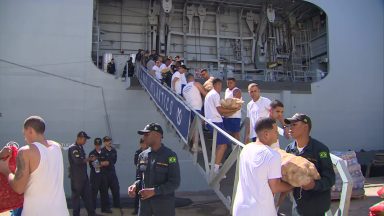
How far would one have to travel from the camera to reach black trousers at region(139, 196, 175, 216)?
365 cm

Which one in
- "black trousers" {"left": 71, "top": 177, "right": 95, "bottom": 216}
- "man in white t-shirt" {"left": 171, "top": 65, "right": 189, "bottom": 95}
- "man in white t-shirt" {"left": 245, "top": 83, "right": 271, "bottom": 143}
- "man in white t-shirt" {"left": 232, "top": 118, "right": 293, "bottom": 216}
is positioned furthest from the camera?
"man in white t-shirt" {"left": 171, "top": 65, "right": 189, "bottom": 95}

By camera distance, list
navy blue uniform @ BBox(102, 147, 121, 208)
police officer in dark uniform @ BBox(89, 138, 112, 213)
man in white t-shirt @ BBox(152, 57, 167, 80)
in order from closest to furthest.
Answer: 1. police officer in dark uniform @ BBox(89, 138, 112, 213)
2. navy blue uniform @ BBox(102, 147, 121, 208)
3. man in white t-shirt @ BBox(152, 57, 167, 80)

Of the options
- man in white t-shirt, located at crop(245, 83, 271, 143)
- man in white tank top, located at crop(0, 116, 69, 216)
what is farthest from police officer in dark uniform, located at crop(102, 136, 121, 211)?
man in white tank top, located at crop(0, 116, 69, 216)

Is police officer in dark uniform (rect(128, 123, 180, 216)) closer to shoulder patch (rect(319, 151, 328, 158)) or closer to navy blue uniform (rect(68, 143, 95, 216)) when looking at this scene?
shoulder patch (rect(319, 151, 328, 158))

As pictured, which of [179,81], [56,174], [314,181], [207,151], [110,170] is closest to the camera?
[314,181]

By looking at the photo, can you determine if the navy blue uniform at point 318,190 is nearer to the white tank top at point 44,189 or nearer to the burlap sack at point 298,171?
the burlap sack at point 298,171

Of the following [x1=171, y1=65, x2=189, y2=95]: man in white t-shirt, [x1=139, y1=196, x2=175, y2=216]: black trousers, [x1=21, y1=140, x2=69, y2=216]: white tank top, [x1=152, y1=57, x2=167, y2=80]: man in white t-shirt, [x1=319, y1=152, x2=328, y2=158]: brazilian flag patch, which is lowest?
[x1=139, y1=196, x2=175, y2=216]: black trousers

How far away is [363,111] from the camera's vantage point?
14.0 m

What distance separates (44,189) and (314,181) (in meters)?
2.07

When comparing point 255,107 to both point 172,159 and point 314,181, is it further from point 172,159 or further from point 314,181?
point 314,181

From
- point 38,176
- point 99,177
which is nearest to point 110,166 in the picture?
point 99,177

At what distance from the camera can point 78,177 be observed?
270 inches

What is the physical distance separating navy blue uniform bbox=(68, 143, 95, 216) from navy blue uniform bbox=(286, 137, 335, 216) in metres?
4.71

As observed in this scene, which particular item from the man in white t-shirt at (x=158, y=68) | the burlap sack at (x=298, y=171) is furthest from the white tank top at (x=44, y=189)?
the man in white t-shirt at (x=158, y=68)
